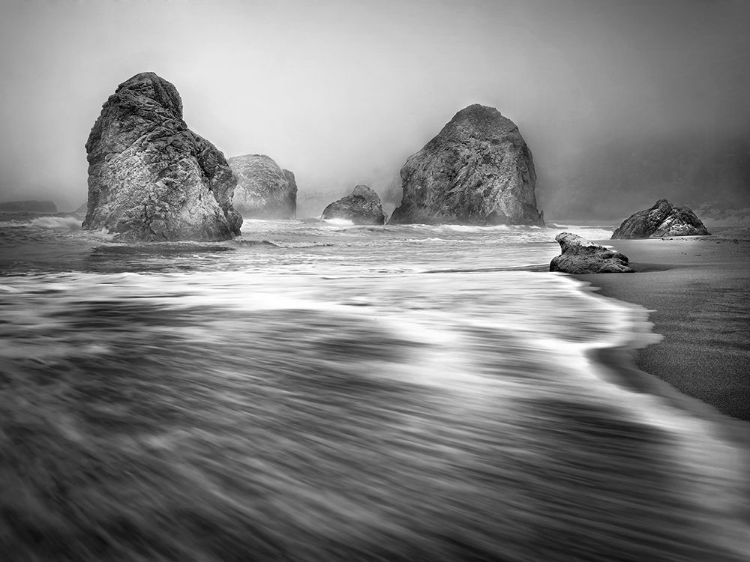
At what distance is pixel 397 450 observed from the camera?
43.1 inches

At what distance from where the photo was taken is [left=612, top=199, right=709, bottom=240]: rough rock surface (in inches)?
1037

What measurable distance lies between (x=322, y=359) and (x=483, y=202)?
6210 centimetres

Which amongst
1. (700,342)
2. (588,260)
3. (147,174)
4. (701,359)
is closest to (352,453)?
(701,359)

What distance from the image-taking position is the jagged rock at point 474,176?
61250 millimetres

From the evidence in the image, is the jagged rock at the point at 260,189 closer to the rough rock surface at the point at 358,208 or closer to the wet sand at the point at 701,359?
the rough rock surface at the point at 358,208

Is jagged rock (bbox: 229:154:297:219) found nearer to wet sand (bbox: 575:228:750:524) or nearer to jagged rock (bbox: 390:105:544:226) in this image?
jagged rock (bbox: 390:105:544:226)

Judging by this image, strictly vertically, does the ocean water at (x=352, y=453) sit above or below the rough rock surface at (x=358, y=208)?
below

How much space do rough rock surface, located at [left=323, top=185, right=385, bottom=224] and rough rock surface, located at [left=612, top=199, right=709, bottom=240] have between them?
28936mm

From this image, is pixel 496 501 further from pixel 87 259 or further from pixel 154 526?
pixel 87 259

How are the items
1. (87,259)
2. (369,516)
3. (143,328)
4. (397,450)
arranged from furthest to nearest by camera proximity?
(87,259), (143,328), (397,450), (369,516)

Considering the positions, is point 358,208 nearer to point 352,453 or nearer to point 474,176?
point 474,176

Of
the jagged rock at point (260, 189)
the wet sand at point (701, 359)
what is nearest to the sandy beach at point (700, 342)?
the wet sand at point (701, 359)

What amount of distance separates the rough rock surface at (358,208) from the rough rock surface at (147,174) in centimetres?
3268

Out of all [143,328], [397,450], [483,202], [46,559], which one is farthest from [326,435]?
[483,202]
